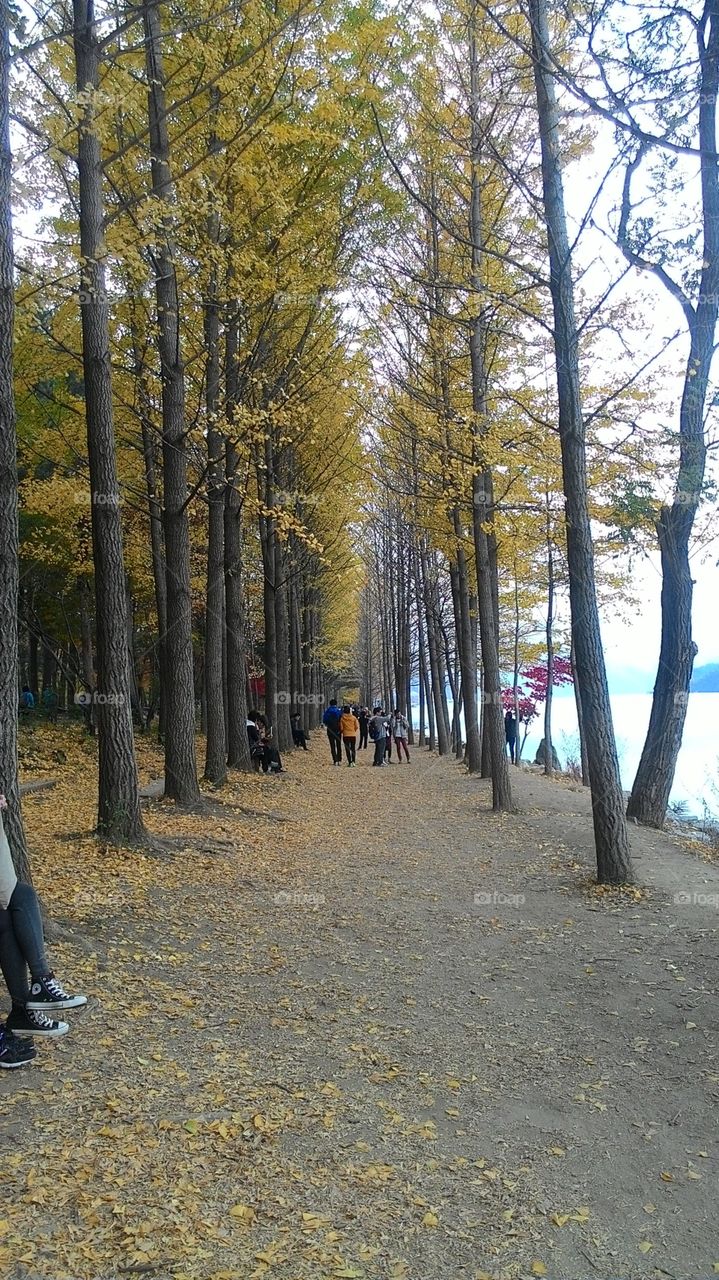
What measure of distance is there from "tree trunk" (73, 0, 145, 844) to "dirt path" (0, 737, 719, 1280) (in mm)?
691

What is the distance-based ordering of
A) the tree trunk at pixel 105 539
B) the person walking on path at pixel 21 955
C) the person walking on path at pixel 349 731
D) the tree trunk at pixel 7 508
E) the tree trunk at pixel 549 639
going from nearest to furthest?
the person walking on path at pixel 21 955, the tree trunk at pixel 7 508, the tree trunk at pixel 105 539, the person walking on path at pixel 349 731, the tree trunk at pixel 549 639

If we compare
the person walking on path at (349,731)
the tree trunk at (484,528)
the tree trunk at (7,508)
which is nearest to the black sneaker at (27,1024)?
the tree trunk at (7,508)

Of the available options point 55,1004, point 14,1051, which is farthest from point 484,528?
point 14,1051

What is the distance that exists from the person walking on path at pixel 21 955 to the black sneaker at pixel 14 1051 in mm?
33

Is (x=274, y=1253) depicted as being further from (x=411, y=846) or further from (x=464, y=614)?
(x=464, y=614)

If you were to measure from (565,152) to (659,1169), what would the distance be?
8.08 metres

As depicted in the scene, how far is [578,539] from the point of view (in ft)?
25.3

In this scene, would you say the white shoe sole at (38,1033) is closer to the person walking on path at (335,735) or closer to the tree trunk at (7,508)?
the tree trunk at (7,508)

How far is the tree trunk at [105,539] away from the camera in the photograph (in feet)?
24.0

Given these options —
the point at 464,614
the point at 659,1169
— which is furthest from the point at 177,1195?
the point at 464,614

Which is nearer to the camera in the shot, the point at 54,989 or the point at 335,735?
the point at 54,989

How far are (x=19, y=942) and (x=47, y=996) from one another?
1.25 ft

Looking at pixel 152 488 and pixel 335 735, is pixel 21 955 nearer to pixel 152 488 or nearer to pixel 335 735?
pixel 152 488

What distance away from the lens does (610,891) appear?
285 inches
